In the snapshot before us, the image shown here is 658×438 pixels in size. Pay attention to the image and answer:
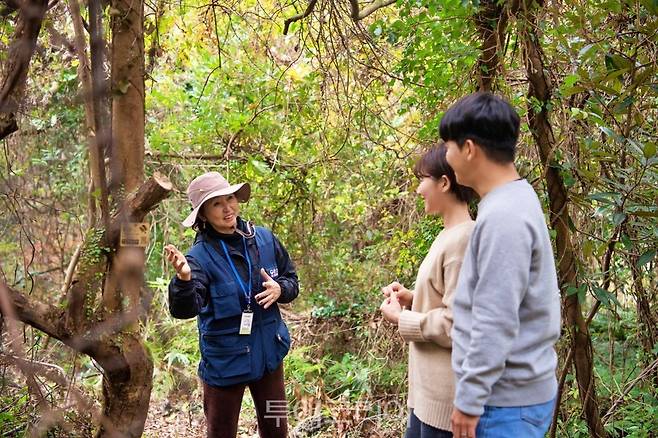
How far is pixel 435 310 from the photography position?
6.02 ft

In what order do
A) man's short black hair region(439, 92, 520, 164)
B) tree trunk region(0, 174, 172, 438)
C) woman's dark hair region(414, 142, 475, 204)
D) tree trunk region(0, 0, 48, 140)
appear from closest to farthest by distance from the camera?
man's short black hair region(439, 92, 520, 164) → woman's dark hair region(414, 142, 475, 204) → tree trunk region(0, 0, 48, 140) → tree trunk region(0, 174, 172, 438)

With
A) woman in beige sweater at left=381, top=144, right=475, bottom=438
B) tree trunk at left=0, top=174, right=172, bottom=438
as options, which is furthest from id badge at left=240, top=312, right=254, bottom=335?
woman in beige sweater at left=381, top=144, right=475, bottom=438

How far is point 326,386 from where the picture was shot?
515 centimetres

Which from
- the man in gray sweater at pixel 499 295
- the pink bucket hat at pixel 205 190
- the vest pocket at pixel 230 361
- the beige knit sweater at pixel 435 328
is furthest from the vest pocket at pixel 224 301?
the man in gray sweater at pixel 499 295

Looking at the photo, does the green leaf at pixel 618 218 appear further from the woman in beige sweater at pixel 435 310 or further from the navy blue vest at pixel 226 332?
the navy blue vest at pixel 226 332

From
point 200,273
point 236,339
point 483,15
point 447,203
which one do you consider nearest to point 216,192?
point 200,273

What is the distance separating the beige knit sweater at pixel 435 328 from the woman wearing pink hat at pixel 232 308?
968mm

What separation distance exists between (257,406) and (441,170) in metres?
1.48

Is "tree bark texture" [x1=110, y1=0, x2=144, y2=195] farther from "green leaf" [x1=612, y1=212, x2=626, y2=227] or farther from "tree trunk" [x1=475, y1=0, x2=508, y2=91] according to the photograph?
"green leaf" [x1=612, y1=212, x2=626, y2=227]

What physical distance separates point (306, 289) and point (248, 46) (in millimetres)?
2267

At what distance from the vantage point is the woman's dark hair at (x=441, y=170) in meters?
1.93

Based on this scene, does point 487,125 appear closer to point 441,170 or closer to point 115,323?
point 441,170

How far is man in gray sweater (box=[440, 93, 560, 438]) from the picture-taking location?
1.50 metres

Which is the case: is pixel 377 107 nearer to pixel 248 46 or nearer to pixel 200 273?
pixel 248 46
